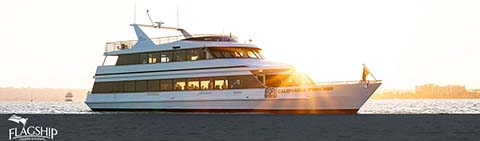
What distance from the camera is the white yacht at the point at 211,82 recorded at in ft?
125

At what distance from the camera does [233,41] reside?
43.3 meters

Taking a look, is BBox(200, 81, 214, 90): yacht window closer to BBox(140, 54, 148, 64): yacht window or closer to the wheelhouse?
the wheelhouse

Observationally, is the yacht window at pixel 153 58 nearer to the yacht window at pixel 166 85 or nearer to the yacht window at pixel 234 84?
the yacht window at pixel 166 85

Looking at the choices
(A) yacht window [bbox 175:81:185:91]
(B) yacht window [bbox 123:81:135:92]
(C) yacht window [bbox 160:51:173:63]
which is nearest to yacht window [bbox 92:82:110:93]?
(B) yacht window [bbox 123:81:135:92]

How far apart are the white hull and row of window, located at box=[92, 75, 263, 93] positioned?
273 millimetres

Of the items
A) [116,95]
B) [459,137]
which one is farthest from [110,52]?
[459,137]

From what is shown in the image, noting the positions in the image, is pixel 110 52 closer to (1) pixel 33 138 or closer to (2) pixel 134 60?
(2) pixel 134 60

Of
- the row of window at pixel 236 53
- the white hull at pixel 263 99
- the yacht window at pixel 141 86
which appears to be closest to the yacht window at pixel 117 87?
the yacht window at pixel 141 86

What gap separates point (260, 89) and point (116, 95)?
12.1 metres

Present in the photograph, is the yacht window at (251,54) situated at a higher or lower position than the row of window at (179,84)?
higher

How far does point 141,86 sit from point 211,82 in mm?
5877

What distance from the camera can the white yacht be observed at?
3797cm

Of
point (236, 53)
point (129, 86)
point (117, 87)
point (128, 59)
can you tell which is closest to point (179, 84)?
point (236, 53)

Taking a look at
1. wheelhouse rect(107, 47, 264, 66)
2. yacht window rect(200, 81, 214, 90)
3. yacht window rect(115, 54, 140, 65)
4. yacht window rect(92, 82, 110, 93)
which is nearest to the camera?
yacht window rect(200, 81, 214, 90)
